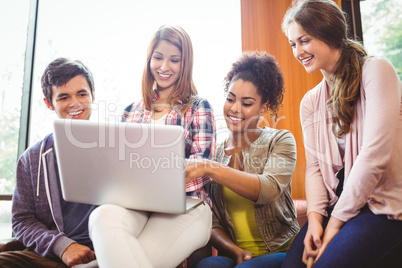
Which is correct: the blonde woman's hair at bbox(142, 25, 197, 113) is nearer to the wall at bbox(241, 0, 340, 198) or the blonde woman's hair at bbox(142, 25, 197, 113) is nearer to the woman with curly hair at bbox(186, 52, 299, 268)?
the woman with curly hair at bbox(186, 52, 299, 268)

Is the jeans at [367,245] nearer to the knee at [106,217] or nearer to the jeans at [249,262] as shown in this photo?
the jeans at [249,262]

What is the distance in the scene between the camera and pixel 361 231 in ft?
2.87

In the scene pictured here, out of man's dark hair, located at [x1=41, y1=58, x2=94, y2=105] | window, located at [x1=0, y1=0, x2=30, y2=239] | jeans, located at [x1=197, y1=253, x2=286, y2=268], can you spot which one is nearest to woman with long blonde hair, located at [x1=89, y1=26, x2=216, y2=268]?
jeans, located at [x1=197, y1=253, x2=286, y2=268]

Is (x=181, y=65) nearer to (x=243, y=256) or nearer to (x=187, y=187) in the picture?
(x=187, y=187)

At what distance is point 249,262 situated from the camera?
3.55ft

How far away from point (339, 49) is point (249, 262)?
75cm

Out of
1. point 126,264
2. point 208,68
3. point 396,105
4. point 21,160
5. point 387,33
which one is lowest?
point 126,264

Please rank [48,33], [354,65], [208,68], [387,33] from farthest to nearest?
[48,33], [208,68], [387,33], [354,65]

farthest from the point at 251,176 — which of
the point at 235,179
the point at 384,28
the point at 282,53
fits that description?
the point at 384,28

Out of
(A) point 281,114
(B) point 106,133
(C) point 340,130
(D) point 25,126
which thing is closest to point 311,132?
(C) point 340,130

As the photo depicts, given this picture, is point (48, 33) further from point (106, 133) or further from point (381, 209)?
point (381, 209)

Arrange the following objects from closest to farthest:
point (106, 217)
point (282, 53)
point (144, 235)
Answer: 1. point (106, 217)
2. point (144, 235)
3. point (282, 53)

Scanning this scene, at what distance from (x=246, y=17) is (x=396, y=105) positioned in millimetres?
1656

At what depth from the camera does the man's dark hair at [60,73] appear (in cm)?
138
